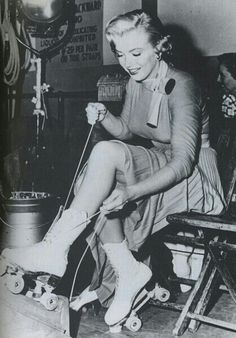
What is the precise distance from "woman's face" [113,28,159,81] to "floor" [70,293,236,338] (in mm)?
888

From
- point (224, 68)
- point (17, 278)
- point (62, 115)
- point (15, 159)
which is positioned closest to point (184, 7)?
point (224, 68)

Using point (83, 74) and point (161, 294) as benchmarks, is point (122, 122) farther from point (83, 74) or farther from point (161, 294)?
point (83, 74)

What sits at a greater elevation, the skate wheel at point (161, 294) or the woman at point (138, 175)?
the woman at point (138, 175)

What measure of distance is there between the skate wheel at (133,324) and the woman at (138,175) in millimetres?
39

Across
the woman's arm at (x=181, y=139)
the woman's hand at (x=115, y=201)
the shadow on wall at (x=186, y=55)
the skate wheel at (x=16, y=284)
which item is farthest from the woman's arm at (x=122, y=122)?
the skate wheel at (x=16, y=284)

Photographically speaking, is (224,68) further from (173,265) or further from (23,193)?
(23,193)

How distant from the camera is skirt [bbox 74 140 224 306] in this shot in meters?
1.61

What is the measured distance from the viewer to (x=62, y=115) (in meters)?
2.73

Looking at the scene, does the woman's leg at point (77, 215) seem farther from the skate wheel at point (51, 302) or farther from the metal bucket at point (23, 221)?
the metal bucket at point (23, 221)

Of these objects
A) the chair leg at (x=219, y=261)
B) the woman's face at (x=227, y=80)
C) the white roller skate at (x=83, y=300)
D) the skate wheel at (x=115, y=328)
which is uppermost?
the woman's face at (x=227, y=80)

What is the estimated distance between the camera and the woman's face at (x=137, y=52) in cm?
164

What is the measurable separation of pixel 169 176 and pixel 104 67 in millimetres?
1342

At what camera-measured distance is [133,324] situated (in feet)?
5.34

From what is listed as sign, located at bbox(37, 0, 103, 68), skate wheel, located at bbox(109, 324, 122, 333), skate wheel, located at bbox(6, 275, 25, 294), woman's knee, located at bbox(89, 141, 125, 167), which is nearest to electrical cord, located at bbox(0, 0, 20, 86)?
sign, located at bbox(37, 0, 103, 68)
